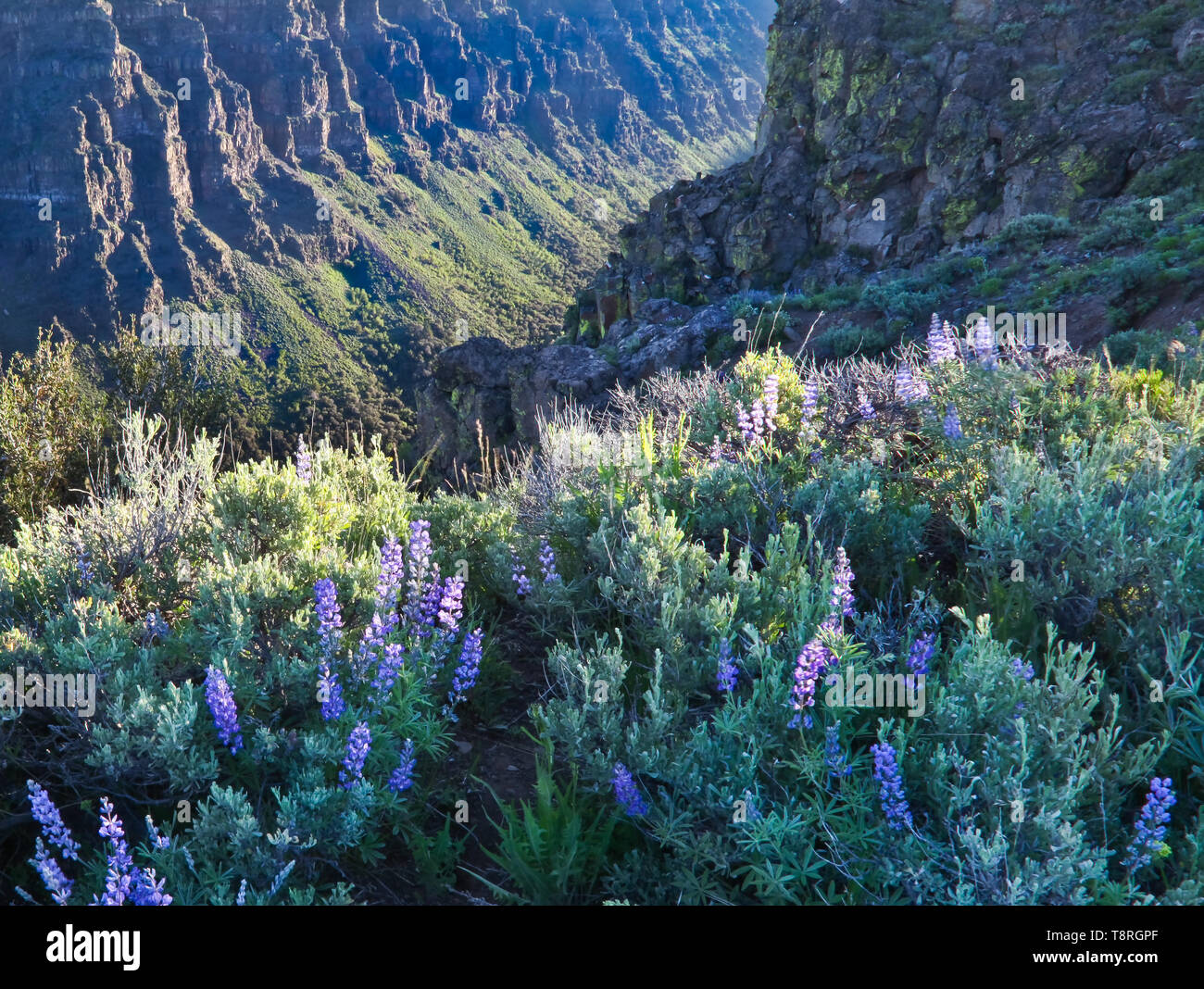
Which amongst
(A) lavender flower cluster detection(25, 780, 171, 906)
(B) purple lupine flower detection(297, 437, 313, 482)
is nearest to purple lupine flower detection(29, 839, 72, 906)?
(A) lavender flower cluster detection(25, 780, 171, 906)

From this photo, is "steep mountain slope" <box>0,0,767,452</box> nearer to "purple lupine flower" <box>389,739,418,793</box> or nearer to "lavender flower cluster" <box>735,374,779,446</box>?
"lavender flower cluster" <box>735,374,779,446</box>

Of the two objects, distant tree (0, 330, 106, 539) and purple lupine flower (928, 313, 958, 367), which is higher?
distant tree (0, 330, 106, 539)

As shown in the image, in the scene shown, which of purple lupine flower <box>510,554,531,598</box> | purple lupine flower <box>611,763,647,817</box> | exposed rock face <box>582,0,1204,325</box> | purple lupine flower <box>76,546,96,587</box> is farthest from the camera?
exposed rock face <box>582,0,1204,325</box>

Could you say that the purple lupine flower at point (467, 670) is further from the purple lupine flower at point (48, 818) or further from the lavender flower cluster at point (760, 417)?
the lavender flower cluster at point (760, 417)

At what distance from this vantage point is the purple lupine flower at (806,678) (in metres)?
2.13

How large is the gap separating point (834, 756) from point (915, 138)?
26184 millimetres

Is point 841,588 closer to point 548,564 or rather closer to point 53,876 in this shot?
point 548,564

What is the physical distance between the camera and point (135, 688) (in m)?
2.38

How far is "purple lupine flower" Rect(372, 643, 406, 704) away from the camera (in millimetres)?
2455

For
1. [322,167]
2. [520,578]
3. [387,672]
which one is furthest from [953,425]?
[322,167]

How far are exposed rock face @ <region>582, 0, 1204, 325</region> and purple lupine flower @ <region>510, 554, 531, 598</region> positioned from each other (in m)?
19.3

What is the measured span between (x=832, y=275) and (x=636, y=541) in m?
22.8

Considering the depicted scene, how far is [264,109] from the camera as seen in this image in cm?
8175

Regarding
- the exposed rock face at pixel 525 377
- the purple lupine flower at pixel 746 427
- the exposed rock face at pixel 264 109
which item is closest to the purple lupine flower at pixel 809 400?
the purple lupine flower at pixel 746 427
